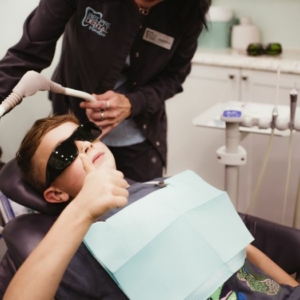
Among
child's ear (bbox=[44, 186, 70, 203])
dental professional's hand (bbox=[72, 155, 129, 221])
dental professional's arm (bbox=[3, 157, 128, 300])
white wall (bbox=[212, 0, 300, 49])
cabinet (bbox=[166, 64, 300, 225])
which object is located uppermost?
white wall (bbox=[212, 0, 300, 49])

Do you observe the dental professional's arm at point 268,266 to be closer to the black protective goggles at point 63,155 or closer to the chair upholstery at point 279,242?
the chair upholstery at point 279,242

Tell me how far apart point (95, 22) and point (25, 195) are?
0.58 meters

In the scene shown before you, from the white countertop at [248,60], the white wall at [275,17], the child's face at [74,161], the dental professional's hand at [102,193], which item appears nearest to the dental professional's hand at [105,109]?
the child's face at [74,161]

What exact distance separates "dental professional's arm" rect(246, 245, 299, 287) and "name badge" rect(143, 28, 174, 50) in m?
0.74

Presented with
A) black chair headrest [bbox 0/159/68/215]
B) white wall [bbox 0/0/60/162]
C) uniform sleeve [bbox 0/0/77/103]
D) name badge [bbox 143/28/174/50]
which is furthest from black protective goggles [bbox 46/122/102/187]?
white wall [bbox 0/0/60/162]

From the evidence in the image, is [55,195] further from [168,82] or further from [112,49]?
[168,82]

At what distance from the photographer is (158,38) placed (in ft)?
5.10

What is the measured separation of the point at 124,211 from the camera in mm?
1201

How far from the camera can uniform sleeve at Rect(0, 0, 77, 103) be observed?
1307mm

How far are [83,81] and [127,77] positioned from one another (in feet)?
0.56

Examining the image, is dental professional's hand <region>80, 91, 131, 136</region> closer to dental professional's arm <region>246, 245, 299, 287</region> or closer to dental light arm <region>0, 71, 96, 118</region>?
dental light arm <region>0, 71, 96, 118</region>

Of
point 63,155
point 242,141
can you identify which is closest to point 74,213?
point 63,155

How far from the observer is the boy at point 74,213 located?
2.94 feet

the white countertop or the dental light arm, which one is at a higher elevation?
the dental light arm
